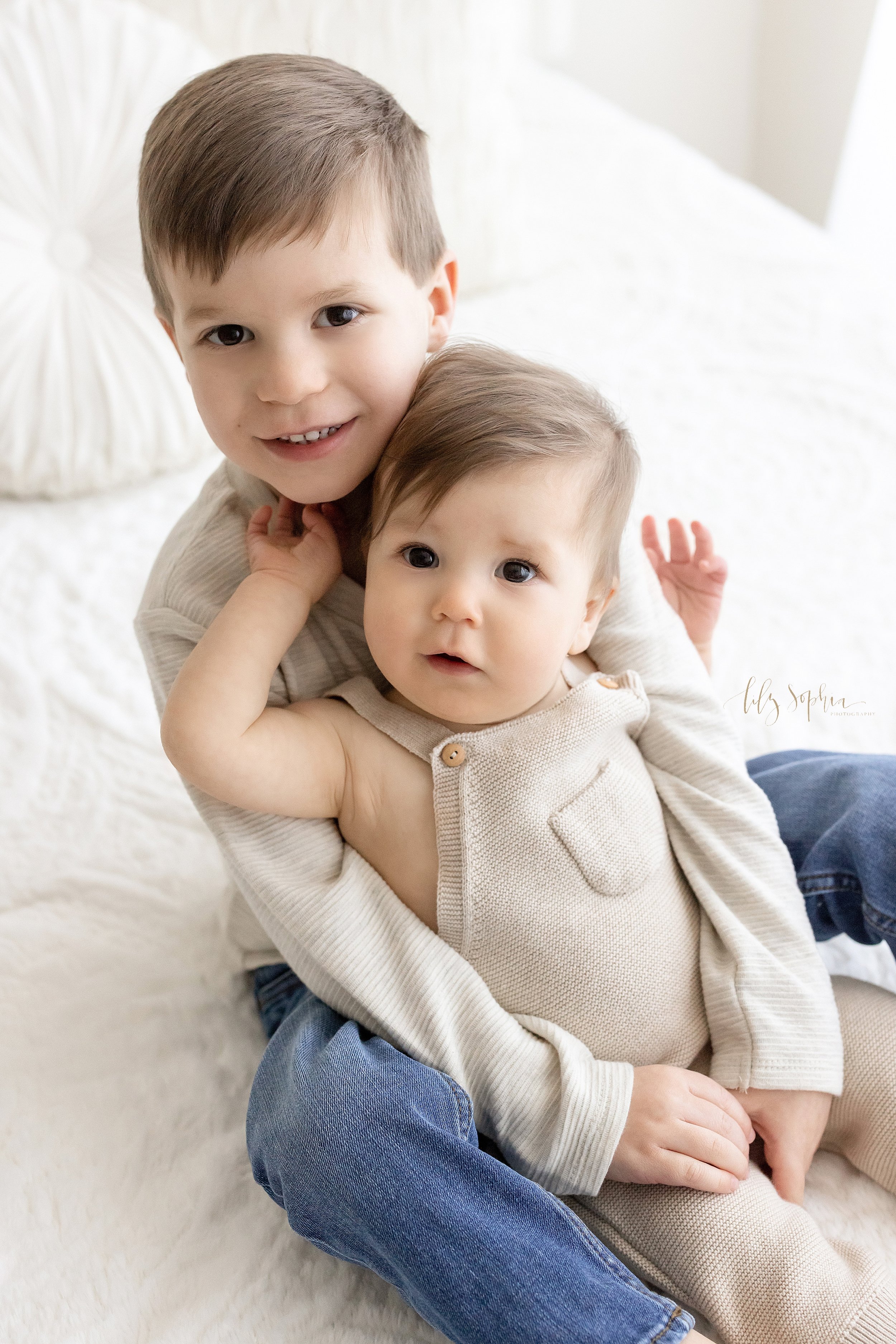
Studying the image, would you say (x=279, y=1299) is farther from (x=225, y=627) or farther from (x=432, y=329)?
(x=432, y=329)

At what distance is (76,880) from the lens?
104 centimetres

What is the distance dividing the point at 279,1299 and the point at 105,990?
299 mm

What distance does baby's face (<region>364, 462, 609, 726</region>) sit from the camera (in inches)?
30.2

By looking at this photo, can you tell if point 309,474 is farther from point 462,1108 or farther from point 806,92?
point 806,92

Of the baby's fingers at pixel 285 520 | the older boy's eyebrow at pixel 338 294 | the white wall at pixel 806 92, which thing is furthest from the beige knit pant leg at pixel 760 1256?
the white wall at pixel 806 92

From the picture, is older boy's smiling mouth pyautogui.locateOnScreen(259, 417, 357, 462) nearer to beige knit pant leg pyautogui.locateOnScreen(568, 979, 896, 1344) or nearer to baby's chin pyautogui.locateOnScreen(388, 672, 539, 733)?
baby's chin pyautogui.locateOnScreen(388, 672, 539, 733)

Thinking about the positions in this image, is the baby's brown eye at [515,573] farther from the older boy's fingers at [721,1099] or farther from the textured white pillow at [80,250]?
the textured white pillow at [80,250]

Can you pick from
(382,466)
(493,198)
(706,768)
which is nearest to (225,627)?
(382,466)

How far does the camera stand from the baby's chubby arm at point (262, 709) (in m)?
0.75

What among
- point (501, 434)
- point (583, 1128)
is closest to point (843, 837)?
point (583, 1128)

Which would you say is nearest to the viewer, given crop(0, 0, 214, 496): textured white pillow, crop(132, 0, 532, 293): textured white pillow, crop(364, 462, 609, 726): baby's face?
crop(364, 462, 609, 726): baby's face

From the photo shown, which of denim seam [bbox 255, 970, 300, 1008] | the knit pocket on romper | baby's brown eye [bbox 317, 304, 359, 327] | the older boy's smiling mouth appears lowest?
denim seam [bbox 255, 970, 300, 1008]

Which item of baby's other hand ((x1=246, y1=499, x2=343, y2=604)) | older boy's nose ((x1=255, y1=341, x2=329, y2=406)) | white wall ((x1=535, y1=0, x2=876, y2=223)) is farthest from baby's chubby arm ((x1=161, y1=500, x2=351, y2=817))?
white wall ((x1=535, y1=0, x2=876, y2=223))

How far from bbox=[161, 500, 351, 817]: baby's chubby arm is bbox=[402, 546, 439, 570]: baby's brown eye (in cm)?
8
